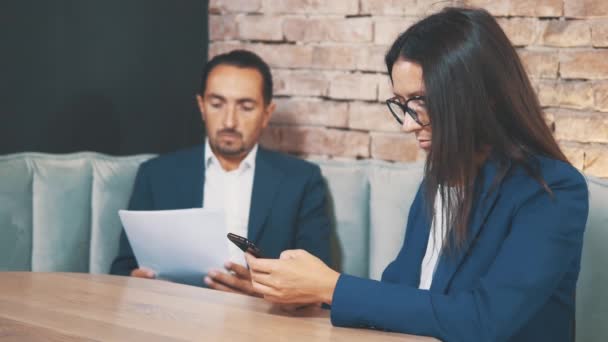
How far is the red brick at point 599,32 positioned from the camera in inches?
85.9

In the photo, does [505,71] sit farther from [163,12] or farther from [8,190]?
[163,12]

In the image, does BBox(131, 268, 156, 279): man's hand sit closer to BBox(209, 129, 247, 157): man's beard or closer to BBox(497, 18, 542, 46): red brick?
BBox(209, 129, 247, 157): man's beard

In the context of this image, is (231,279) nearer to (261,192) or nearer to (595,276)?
(261,192)

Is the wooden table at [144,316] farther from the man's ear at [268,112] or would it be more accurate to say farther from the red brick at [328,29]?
the red brick at [328,29]

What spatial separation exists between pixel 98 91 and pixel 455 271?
1728 mm

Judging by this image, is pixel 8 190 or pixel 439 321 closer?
pixel 439 321

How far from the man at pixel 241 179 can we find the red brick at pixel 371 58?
0.33m

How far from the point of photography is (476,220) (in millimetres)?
1487

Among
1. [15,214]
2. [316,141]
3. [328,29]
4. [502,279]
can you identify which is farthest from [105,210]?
[502,279]

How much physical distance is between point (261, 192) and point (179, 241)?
558mm

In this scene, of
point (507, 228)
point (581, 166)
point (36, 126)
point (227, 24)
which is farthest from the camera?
point (227, 24)

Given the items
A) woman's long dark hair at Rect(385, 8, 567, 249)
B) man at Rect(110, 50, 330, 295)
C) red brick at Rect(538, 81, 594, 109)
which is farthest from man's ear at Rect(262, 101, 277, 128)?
woman's long dark hair at Rect(385, 8, 567, 249)

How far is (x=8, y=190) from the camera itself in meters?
2.32

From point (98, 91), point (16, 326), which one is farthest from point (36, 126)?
point (16, 326)
